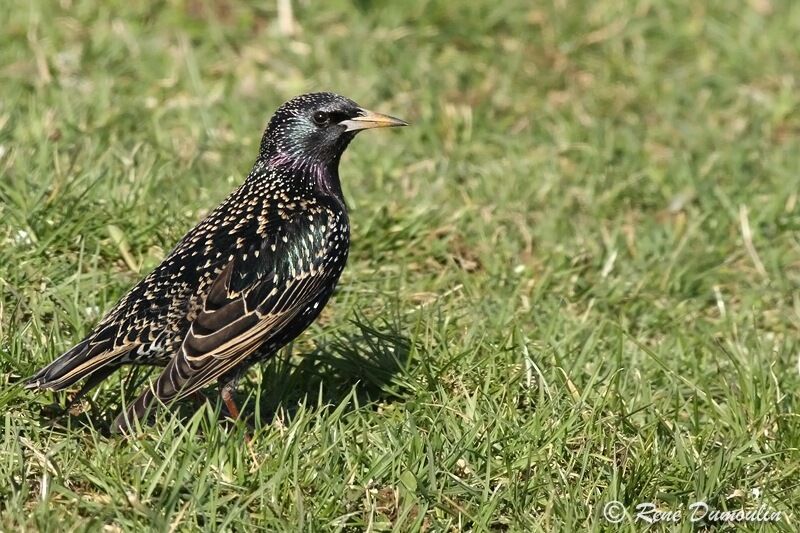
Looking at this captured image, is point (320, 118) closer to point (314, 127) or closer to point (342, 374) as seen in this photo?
point (314, 127)

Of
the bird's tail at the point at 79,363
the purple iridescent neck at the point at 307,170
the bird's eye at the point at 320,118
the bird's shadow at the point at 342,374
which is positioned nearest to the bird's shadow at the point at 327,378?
the bird's shadow at the point at 342,374

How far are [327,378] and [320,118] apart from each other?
115 cm

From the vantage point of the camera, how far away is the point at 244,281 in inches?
205

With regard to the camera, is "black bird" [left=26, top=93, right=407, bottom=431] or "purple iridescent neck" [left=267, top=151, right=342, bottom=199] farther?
"purple iridescent neck" [left=267, top=151, right=342, bottom=199]

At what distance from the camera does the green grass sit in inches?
188

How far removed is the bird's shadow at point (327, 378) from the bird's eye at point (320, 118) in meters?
0.88

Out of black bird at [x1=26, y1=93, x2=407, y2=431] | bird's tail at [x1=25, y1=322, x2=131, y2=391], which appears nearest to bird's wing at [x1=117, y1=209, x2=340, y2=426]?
black bird at [x1=26, y1=93, x2=407, y2=431]

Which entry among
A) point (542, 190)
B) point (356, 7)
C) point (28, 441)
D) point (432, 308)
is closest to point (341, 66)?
point (356, 7)

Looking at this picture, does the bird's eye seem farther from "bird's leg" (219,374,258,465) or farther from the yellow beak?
"bird's leg" (219,374,258,465)

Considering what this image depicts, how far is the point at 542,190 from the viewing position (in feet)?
25.3

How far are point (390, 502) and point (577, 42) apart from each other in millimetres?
5323

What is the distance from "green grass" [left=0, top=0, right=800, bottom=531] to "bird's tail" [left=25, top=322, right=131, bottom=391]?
18cm

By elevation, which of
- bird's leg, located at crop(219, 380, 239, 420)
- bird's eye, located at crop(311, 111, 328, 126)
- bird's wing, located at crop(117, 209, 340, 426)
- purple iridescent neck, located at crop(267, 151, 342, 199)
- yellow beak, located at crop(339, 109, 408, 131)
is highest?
bird's eye, located at crop(311, 111, 328, 126)

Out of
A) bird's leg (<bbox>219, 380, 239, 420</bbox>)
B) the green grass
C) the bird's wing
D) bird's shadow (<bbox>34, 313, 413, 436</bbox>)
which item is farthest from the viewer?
bird's shadow (<bbox>34, 313, 413, 436</bbox>)
